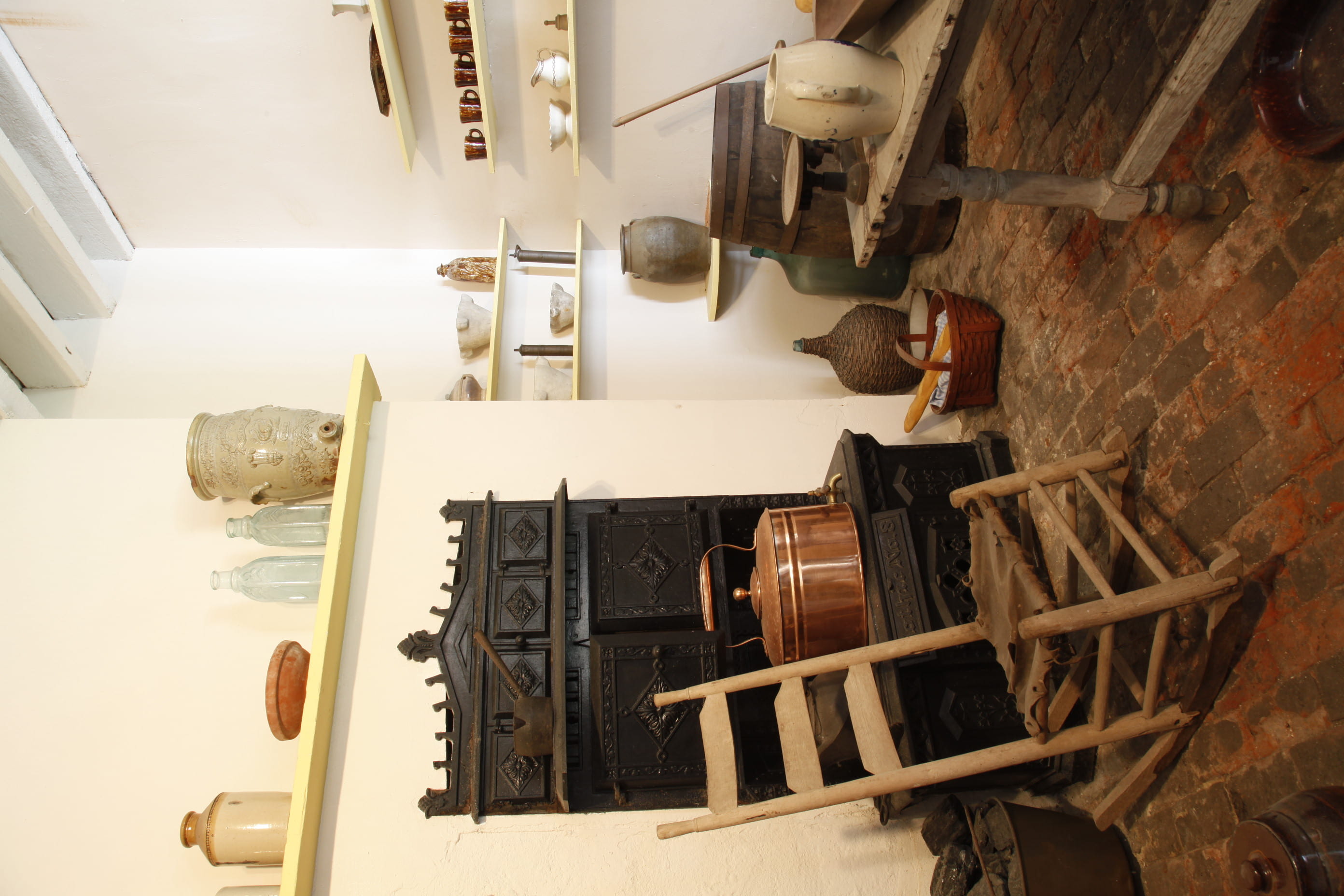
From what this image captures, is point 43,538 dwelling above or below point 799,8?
below

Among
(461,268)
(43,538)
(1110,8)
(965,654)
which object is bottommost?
(965,654)

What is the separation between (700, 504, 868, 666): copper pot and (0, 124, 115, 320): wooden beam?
11.2ft

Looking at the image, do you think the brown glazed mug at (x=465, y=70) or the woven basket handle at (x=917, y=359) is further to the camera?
the brown glazed mug at (x=465, y=70)

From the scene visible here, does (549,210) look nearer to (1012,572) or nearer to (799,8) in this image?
(799,8)

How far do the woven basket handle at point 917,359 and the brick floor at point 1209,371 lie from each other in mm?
298

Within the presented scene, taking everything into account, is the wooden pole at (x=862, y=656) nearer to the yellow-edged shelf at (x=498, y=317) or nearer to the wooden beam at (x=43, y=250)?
the yellow-edged shelf at (x=498, y=317)

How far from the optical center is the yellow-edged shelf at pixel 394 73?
3135 mm

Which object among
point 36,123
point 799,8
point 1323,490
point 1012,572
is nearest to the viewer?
point 1323,490

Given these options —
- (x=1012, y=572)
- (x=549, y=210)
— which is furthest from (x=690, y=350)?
(x=1012, y=572)

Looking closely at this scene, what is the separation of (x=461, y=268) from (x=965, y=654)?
9.50ft

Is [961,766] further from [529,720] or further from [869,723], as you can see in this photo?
[529,720]

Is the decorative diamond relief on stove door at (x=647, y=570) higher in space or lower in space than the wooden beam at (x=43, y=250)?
lower

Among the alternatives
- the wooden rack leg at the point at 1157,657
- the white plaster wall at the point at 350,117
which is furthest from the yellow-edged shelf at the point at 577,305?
the wooden rack leg at the point at 1157,657

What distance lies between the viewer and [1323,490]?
65.9 inches
